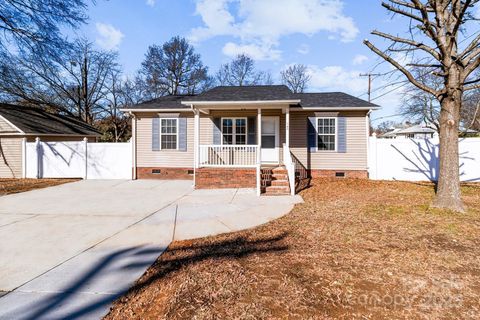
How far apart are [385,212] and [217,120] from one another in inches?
326

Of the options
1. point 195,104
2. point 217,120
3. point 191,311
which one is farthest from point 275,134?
point 191,311

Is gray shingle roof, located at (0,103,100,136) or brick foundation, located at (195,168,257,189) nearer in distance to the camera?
brick foundation, located at (195,168,257,189)

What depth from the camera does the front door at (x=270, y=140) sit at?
40.4 ft

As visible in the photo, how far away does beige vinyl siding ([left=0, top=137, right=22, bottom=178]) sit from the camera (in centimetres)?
1347

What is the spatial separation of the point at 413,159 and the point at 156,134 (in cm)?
1174

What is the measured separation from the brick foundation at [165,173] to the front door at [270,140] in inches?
143

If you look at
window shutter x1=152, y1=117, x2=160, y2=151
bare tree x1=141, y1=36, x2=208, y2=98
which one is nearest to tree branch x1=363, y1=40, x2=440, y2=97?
window shutter x1=152, y1=117, x2=160, y2=151

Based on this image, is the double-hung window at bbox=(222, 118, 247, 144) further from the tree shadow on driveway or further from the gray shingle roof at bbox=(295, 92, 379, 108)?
the tree shadow on driveway

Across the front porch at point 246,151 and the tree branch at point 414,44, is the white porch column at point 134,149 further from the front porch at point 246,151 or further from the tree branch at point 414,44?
the tree branch at point 414,44

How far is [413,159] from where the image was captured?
1181 cm

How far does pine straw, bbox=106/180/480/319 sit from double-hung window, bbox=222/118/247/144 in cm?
710

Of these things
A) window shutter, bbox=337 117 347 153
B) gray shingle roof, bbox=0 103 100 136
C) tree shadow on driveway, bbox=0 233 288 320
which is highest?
gray shingle roof, bbox=0 103 100 136

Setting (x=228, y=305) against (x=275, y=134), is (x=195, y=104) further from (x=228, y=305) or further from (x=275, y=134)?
(x=228, y=305)

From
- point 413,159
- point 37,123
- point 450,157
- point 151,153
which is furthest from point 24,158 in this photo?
point 413,159
